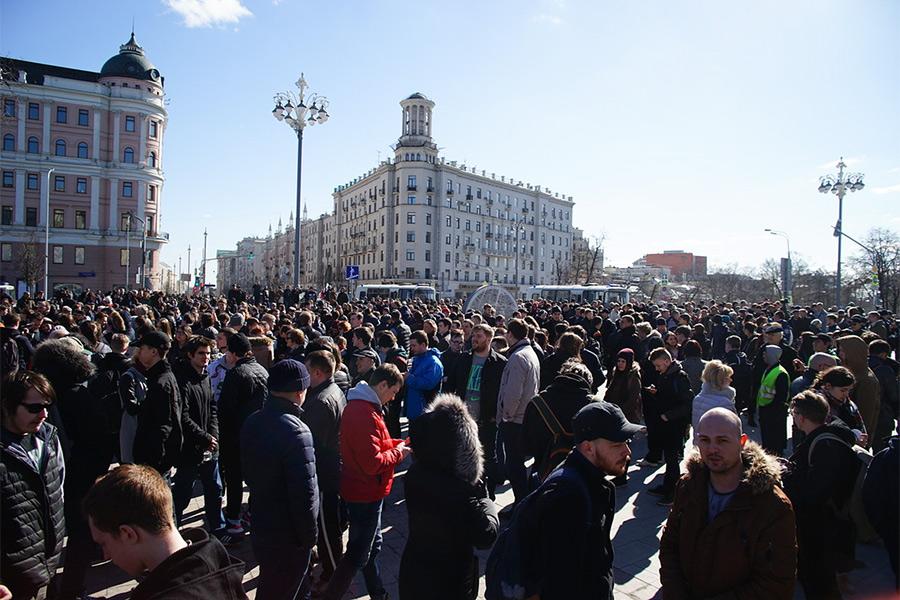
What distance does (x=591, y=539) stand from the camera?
2.51 meters

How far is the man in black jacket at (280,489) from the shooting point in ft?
11.0

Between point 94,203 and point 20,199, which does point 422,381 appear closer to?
point 94,203

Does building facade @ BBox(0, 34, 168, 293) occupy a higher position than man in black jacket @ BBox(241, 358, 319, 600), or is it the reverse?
building facade @ BBox(0, 34, 168, 293)

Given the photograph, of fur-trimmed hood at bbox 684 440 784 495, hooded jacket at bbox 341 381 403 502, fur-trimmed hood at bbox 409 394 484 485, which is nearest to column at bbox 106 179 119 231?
hooded jacket at bbox 341 381 403 502

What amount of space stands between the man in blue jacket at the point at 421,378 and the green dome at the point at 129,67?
64.0 m

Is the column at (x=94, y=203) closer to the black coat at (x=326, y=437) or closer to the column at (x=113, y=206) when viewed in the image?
the column at (x=113, y=206)

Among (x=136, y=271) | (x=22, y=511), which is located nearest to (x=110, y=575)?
(x=22, y=511)

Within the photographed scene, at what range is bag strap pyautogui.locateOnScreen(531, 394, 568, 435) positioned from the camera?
4.86 metres

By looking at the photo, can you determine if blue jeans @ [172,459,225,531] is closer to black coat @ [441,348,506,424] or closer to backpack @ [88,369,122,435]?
backpack @ [88,369,122,435]

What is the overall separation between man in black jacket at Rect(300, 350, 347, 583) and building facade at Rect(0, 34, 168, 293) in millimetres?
53043

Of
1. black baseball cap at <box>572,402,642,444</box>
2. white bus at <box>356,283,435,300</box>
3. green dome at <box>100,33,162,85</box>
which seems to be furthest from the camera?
green dome at <box>100,33,162,85</box>

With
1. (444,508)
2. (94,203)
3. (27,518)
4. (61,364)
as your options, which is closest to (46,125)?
(94,203)

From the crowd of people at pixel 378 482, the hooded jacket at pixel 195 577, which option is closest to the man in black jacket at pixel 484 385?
the crowd of people at pixel 378 482

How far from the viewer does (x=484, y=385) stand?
251 inches
